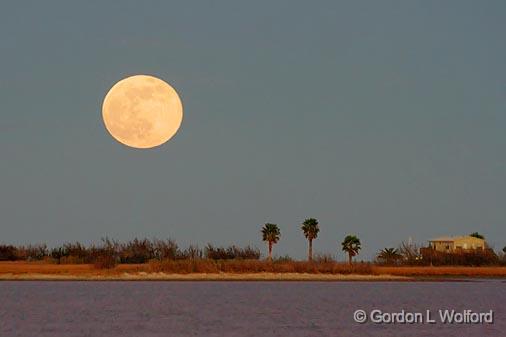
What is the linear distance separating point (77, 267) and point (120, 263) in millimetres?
6402

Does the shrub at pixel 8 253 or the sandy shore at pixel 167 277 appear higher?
the shrub at pixel 8 253

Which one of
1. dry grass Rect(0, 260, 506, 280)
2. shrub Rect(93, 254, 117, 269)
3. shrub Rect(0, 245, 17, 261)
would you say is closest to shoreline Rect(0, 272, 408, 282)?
dry grass Rect(0, 260, 506, 280)

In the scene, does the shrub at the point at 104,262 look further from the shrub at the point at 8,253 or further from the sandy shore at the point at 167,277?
the shrub at the point at 8,253
